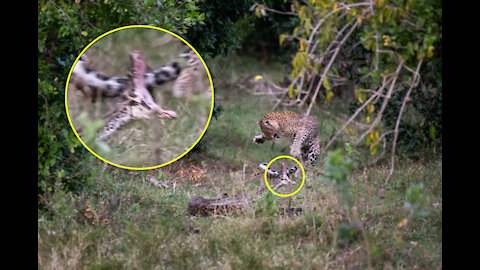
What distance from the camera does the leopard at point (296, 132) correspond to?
9.00 meters

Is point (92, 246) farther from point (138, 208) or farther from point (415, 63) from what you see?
point (415, 63)

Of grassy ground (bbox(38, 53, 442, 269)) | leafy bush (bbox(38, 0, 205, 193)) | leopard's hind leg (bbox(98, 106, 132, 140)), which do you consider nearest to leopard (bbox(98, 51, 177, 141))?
leopard's hind leg (bbox(98, 106, 132, 140))

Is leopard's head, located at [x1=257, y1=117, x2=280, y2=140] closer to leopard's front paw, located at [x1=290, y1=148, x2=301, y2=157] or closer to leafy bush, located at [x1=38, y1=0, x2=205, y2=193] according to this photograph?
leopard's front paw, located at [x1=290, y1=148, x2=301, y2=157]

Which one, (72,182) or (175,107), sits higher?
(175,107)

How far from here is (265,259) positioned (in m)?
5.00

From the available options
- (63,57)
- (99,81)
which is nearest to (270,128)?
(63,57)

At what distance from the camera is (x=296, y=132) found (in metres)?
9.02

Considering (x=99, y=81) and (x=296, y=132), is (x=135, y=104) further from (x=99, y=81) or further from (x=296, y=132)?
(x=296, y=132)

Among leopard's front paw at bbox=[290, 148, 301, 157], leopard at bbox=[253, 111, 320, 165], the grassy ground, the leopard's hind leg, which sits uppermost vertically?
the leopard's hind leg

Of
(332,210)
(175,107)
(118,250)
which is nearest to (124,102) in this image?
(175,107)

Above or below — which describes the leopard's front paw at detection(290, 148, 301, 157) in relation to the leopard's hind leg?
below

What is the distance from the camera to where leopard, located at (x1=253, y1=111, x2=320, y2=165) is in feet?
29.5

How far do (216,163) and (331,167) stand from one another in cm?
507

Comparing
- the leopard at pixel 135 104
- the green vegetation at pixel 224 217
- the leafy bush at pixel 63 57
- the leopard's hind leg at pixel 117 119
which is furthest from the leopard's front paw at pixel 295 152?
the leopard's hind leg at pixel 117 119
